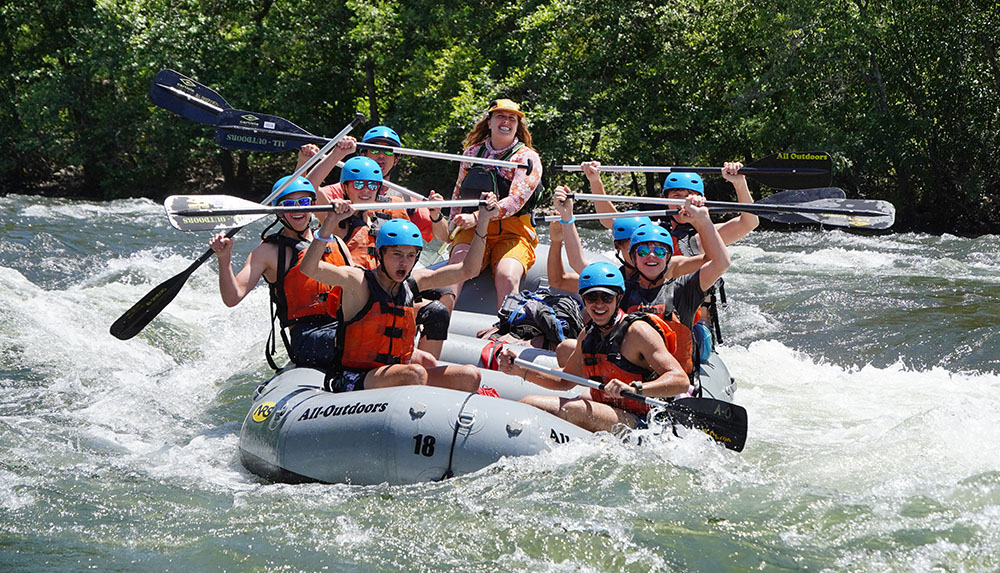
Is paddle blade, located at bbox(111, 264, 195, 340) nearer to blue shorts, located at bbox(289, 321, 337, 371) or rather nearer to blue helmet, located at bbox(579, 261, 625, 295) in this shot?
blue shorts, located at bbox(289, 321, 337, 371)

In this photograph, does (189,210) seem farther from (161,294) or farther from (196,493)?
(196,493)

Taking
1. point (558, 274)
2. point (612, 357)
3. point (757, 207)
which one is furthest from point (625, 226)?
point (612, 357)

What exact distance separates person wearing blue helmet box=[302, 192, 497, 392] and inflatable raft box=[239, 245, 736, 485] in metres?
0.23

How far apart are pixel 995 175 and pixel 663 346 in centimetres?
1318

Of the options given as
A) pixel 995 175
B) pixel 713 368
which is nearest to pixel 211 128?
pixel 995 175

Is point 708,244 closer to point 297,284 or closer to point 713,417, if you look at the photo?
point 713,417

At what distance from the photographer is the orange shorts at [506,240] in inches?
274

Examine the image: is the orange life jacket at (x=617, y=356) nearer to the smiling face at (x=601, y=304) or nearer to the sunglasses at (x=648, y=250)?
the smiling face at (x=601, y=304)

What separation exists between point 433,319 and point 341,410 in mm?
869

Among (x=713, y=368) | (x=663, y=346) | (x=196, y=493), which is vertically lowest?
(x=196, y=493)

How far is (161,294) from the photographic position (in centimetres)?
571

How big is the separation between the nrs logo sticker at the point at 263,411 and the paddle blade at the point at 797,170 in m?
3.43

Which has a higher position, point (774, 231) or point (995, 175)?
point (995, 175)

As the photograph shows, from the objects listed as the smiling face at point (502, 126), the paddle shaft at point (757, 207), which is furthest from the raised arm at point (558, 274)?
the smiling face at point (502, 126)
